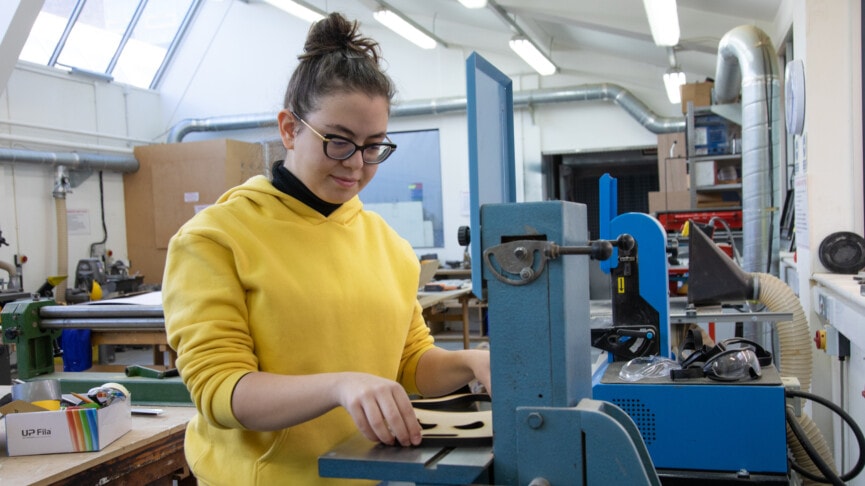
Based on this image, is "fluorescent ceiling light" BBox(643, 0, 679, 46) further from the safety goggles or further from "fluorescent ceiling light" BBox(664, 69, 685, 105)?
the safety goggles

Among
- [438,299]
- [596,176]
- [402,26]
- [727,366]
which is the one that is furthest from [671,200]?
[727,366]

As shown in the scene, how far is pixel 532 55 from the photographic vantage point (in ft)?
20.2

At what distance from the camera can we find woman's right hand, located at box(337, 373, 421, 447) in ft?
2.44

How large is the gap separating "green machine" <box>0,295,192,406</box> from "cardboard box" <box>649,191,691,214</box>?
4.47 m

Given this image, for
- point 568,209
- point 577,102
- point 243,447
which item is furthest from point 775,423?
point 577,102

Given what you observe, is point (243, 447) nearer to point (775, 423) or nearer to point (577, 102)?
point (775, 423)

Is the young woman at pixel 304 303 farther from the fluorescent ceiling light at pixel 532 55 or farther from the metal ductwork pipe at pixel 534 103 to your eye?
the metal ductwork pipe at pixel 534 103

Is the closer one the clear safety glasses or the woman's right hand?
the woman's right hand

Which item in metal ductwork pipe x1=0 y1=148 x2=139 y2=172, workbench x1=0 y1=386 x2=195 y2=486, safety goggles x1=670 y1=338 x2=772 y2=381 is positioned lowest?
workbench x1=0 y1=386 x2=195 y2=486

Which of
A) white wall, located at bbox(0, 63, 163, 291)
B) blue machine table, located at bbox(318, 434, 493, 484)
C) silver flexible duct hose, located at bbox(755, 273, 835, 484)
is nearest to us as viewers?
blue machine table, located at bbox(318, 434, 493, 484)

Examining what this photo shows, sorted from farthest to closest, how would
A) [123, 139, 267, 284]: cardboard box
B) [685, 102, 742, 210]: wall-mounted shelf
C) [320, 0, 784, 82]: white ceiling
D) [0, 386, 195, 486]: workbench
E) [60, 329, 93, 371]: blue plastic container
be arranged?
1. [123, 139, 267, 284]: cardboard box
2. [685, 102, 742, 210]: wall-mounted shelf
3. [320, 0, 784, 82]: white ceiling
4. [60, 329, 93, 371]: blue plastic container
5. [0, 386, 195, 486]: workbench

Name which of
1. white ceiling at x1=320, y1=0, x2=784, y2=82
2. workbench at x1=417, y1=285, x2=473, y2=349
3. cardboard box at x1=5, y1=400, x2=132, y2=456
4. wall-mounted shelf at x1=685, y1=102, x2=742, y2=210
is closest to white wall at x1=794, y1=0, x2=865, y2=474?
white ceiling at x1=320, y1=0, x2=784, y2=82

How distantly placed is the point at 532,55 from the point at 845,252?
3.95m

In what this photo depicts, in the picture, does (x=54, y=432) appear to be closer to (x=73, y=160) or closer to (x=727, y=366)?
(x=727, y=366)
